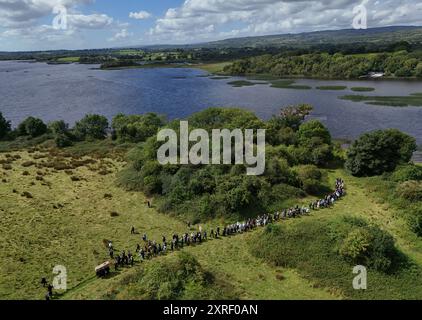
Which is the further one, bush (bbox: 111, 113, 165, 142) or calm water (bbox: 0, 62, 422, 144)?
calm water (bbox: 0, 62, 422, 144)

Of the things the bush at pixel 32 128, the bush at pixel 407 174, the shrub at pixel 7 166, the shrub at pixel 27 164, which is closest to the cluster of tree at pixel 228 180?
the bush at pixel 407 174

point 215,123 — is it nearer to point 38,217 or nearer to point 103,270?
point 38,217

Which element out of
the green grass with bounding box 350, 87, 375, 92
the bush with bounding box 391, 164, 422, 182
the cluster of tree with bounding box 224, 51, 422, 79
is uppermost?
the cluster of tree with bounding box 224, 51, 422, 79

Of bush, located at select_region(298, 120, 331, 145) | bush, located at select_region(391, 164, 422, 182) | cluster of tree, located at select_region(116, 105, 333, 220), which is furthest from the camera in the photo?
bush, located at select_region(298, 120, 331, 145)

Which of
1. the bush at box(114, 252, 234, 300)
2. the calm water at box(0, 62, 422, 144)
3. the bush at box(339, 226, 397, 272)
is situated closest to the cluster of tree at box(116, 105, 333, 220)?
the bush at box(339, 226, 397, 272)

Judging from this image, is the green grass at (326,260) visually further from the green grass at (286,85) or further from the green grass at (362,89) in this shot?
the green grass at (286,85)

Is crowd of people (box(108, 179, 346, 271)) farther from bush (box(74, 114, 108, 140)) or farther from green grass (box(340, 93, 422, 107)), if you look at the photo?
green grass (box(340, 93, 422, 107))

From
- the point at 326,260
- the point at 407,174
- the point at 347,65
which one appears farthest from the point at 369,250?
the point at 347,65
